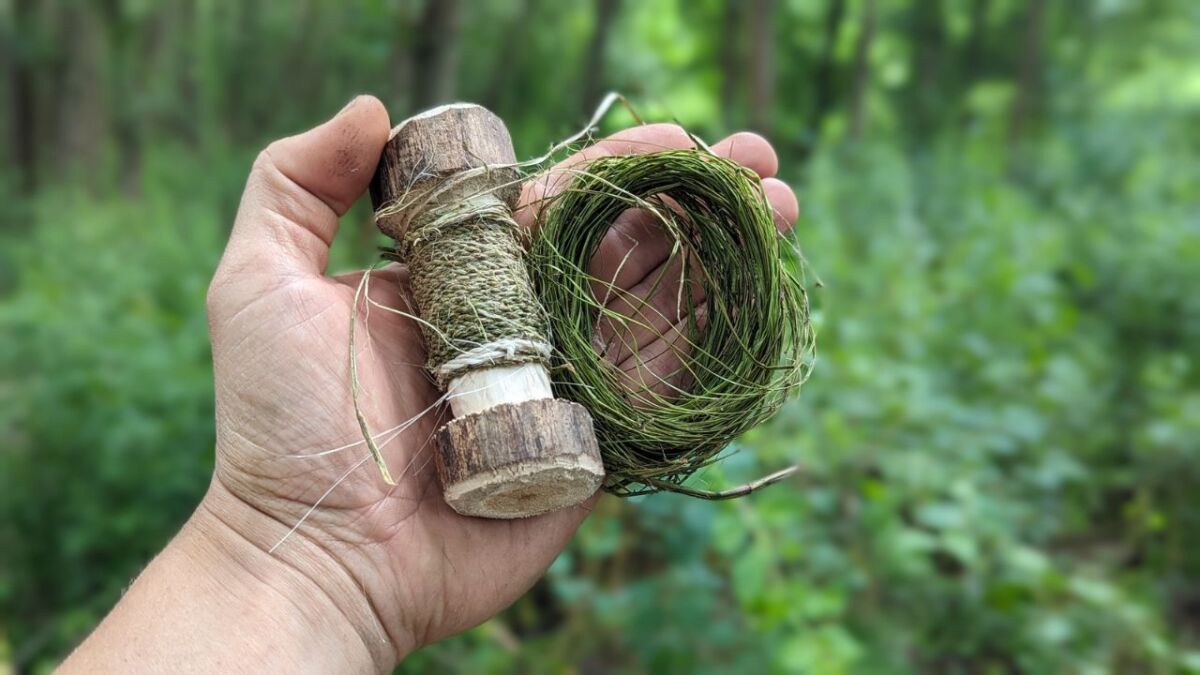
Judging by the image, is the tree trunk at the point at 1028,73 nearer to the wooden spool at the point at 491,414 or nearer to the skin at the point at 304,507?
the wooden spool at the point at 491,414

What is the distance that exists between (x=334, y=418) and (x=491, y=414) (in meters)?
0.38

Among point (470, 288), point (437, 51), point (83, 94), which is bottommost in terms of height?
point (83, 94)

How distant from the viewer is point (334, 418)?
2082 mm

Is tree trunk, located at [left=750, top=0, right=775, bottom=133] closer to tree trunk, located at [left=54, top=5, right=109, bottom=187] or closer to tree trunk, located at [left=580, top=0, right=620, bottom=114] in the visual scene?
tree trunk, located at [left=580, top=0, right=620, bottom=114]

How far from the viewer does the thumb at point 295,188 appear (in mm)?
2133

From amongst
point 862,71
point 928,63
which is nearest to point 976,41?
point 928,63

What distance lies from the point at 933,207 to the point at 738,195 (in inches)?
397

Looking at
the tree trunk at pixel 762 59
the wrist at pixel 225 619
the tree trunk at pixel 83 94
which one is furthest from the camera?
the tree trunk at pixel 83 94

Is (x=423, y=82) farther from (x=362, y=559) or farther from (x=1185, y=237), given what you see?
(x=1185, y=237)

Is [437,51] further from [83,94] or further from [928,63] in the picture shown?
[928,63]

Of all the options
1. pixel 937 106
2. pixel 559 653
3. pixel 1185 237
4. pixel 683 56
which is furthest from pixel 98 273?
pixel 937 106

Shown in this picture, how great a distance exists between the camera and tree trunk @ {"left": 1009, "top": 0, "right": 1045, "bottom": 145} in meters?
15.3

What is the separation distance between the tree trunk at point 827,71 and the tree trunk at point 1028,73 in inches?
124

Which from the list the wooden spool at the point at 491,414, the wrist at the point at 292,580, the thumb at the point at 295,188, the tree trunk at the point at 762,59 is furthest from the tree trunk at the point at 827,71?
the wrist at the point at 292,580
